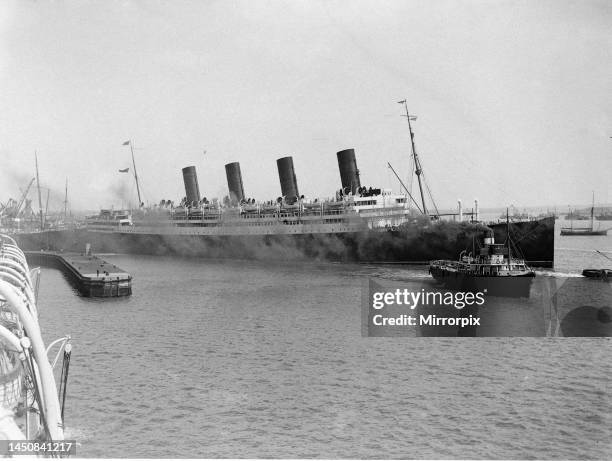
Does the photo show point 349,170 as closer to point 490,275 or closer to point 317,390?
point 490,275

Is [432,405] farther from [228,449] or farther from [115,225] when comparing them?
[115,225]

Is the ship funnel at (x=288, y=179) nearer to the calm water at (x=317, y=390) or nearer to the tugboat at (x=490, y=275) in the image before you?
the tugboat at (x=490, y=275)

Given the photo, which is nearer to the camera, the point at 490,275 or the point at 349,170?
the point at 490,275

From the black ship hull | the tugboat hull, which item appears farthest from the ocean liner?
the tugboat hull

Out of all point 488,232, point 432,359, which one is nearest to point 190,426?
point 432,359

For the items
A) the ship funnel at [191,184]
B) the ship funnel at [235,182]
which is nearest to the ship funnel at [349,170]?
the ship funnel at [235,182]


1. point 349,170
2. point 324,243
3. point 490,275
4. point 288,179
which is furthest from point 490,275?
point 288,179
